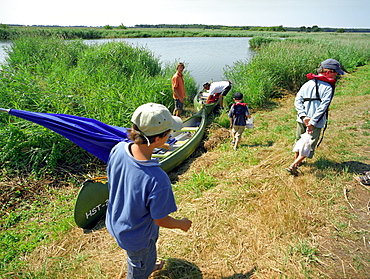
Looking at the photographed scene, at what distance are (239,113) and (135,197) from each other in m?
4.27

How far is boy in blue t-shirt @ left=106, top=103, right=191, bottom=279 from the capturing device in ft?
4.60

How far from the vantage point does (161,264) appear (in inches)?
94.1

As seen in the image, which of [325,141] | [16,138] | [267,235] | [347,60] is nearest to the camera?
[267,235]

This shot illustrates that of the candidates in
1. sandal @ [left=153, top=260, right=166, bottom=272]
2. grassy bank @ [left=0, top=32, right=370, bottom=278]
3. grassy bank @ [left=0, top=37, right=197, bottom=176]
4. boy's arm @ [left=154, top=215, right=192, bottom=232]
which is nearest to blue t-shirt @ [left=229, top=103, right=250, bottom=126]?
grassy bank @ [left=0, top=32, right=370, bottom=278]

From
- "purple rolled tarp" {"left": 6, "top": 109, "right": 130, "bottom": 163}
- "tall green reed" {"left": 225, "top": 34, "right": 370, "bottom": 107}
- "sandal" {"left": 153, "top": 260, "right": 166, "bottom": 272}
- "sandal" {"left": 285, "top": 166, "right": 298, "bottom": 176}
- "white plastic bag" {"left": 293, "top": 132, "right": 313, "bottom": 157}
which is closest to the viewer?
"sandal" {"left": 153, "top": 260, "right": 166, "bottom": 272}

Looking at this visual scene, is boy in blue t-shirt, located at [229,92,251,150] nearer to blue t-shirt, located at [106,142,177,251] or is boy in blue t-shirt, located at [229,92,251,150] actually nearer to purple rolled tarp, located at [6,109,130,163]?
purple rolled tarp, located at [6,109,130,163]

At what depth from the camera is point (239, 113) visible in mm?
5273

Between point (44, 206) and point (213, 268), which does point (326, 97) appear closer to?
point (213, 268)

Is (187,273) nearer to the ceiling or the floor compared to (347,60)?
nearer to the floor

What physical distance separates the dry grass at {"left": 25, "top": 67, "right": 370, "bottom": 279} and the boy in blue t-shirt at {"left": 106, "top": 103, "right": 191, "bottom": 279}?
3.81 feet

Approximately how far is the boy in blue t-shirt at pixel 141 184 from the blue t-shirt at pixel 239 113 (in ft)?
12.7

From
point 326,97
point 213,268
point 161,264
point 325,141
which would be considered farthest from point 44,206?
point 325,141

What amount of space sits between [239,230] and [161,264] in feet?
3.68

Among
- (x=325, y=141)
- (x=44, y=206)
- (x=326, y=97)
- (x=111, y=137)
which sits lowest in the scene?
(x=44, y=206)
